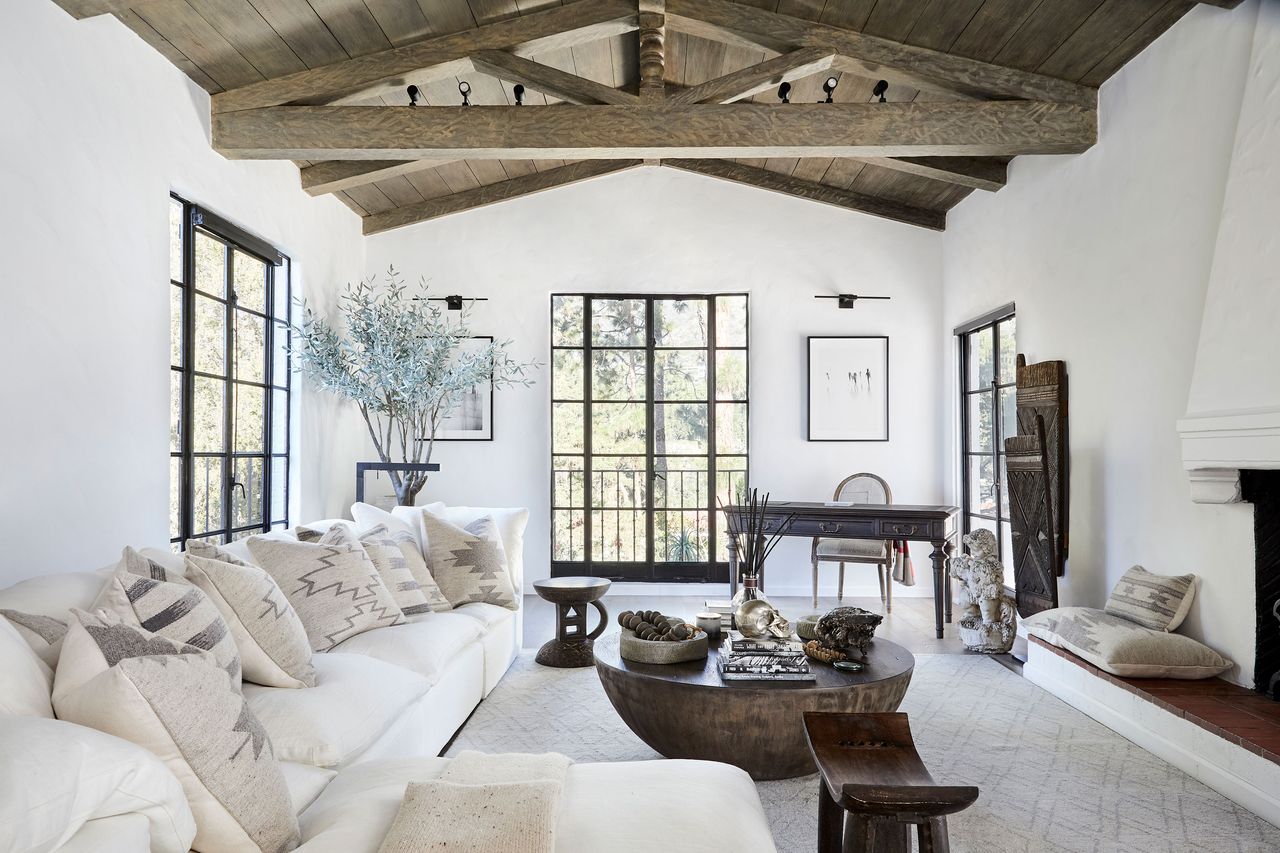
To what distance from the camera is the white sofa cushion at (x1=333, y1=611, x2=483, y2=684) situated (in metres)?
2.99

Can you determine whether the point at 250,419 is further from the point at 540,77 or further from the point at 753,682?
the point at 753,682

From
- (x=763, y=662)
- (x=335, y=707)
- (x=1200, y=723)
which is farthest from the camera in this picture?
(x=1200, y=723)

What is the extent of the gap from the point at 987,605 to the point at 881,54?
120 inches

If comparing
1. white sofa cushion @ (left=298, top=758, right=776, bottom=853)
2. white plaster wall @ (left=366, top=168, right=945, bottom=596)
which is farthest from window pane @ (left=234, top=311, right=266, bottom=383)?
white sofa cushion @ (left=298, top=758, right=776, bottom=853)

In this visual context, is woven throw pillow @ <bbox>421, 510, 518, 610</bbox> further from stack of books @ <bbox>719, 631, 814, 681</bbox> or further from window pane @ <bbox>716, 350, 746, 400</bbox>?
window pane @ <bbox>716, 350, 746, 400</bbox>

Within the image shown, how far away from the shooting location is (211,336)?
14.6ft

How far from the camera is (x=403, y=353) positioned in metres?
5.66

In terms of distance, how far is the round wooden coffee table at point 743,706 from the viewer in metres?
2.69

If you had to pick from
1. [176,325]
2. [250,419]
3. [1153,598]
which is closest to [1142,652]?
[1153,598]

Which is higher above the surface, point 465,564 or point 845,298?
point 845,298

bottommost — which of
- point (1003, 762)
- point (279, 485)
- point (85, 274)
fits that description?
point (1003, 762)

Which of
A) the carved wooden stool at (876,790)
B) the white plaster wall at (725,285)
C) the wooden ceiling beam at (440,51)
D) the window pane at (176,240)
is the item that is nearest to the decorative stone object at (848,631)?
the carved wooden stool at (876,790)

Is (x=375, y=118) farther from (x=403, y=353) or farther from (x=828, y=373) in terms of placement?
(x=828, y=373)

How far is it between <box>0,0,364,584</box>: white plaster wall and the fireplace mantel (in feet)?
14.0
